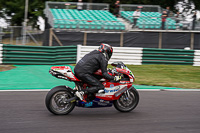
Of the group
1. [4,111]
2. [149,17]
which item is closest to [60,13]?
[149,17]

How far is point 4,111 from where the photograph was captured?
6.54 m

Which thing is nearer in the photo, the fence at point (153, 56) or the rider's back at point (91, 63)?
the rider's back at point (91, 63)

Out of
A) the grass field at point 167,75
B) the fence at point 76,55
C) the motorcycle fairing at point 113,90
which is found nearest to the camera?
the motorcycle fairing at point 113,90

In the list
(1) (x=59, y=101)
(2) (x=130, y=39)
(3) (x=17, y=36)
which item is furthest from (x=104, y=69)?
(2) (x=130, y=39)

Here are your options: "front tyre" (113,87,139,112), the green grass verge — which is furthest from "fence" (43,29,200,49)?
"front tyre" (113,87,139,112)

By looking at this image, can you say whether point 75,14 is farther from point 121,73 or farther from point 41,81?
point 121,73

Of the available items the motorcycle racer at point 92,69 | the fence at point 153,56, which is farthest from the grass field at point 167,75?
the motorcycle racer at point 92,69

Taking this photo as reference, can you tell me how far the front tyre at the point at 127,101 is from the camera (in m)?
6.79

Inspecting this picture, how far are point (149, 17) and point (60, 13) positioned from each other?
20.0 feet

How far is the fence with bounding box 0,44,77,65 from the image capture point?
14.5m

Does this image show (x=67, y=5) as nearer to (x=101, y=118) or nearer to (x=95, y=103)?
(x=95, y=103)

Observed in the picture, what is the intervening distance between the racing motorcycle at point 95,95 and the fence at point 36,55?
877cm

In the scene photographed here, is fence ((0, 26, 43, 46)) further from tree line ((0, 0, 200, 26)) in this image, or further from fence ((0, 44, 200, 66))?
tree line ((0, 0, 200, 26))

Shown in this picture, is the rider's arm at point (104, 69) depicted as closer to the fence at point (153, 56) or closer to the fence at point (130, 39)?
the fence at point (153, 56)
